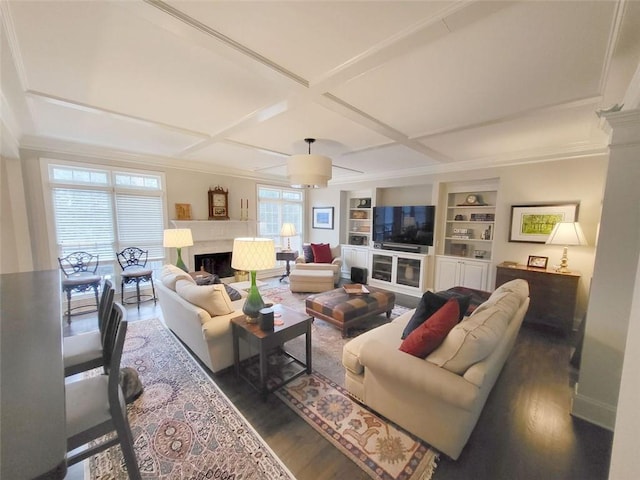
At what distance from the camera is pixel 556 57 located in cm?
162

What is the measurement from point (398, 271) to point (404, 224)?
1.01 meters

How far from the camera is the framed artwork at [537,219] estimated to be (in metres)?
3.56

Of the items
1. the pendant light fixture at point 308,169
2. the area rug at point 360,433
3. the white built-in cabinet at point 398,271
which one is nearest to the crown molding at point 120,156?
the pendant light fixture at point 308,169

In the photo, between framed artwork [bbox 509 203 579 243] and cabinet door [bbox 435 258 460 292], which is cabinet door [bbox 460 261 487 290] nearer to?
cabinet door [bbox 435 258 460 292]

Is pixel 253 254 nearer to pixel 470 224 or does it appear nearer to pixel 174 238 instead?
pixel 174 238

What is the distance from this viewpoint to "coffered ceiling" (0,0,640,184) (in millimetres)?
1338

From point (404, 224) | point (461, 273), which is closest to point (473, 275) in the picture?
point (461, 273)

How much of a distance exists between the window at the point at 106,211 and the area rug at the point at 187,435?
2.56 m

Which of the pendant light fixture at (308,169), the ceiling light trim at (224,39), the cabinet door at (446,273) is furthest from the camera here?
the cabinet door at (446,273)

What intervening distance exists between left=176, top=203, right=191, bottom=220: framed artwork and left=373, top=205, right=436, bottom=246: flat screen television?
3.87m

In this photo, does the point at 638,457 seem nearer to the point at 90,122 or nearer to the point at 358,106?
the point at 358,106

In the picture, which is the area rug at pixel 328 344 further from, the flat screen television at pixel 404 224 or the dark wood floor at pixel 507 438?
the flat screen television at pixel 404 224

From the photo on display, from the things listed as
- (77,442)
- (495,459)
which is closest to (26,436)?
(77,442)

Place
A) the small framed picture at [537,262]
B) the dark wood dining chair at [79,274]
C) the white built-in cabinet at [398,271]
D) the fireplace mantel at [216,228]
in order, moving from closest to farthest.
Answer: the dark wood dining chair at [79,274] → the small framed picture at [537,262] → the fireplace mantel at [216,228] → the white built-in cabinet at [398,271]
